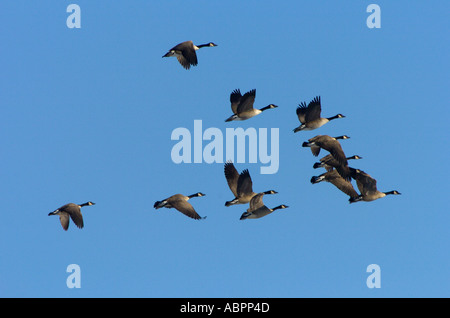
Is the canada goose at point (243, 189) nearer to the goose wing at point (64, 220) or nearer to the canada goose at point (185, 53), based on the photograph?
the canada goose at point (185, 53)

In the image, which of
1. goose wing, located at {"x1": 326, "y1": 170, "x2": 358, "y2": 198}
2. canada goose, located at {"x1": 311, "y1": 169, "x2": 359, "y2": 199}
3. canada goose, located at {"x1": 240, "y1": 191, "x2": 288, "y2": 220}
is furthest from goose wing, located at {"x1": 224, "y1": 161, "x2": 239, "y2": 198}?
goose wing, located at {"x1": 326, "y1": 170, "x2": 358, "y2": 198}

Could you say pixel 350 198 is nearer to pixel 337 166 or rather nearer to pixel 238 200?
pixel 337 166

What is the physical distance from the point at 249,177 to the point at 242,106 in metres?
2.25

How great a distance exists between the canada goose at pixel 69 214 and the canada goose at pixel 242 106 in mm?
5441

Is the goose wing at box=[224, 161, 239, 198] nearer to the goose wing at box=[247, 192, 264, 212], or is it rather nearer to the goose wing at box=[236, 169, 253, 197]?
the goose wing at box=[236, 169, 253, 197]

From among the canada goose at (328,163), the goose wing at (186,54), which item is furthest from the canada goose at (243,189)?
the goose wing at (186,54)

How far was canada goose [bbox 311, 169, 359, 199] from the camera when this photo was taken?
28.5 m

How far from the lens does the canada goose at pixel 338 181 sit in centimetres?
2849

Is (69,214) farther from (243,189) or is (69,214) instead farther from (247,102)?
(247,102)

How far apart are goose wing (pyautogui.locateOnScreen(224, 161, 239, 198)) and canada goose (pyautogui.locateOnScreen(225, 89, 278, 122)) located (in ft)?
4.73

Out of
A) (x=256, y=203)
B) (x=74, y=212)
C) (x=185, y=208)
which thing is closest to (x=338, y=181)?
(x=256, y=203)
